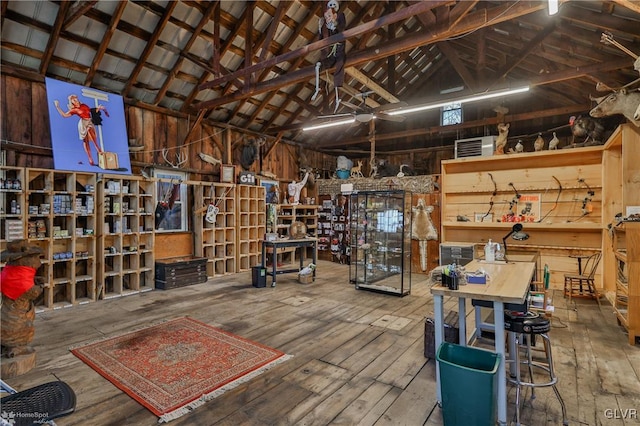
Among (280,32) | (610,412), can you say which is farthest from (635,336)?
(280,32)

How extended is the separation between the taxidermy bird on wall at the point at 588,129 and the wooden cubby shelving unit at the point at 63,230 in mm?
8577

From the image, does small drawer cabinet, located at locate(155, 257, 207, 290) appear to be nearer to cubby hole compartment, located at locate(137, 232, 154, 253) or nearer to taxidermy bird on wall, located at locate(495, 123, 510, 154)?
cubby hole compartment, located at locate(137, 232, 154, 253)

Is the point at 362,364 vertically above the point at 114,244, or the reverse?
the point at 114,244

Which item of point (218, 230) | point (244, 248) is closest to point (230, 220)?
point (218, 230)

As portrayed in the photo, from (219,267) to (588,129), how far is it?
789 cm

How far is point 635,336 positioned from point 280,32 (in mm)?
7316

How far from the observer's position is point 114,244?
591cm

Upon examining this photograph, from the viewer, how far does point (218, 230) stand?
7.66 meters

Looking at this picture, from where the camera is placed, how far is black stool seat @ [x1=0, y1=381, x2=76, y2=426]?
5.37ft

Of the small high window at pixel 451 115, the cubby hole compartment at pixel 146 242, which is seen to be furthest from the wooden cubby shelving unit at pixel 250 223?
the small high window at pixel 451 115

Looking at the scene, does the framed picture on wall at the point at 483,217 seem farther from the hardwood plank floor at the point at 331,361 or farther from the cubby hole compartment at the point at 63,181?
the cubby hole compartment at the point at 63,181

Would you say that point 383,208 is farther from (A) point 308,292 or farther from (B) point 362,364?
(B) point 362,364

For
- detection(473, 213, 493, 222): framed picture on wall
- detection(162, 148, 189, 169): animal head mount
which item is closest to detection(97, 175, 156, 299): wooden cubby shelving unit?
detection(162, 148, 189, 169): animal head mount

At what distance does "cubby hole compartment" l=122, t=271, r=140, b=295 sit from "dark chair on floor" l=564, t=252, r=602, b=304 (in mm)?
7501
